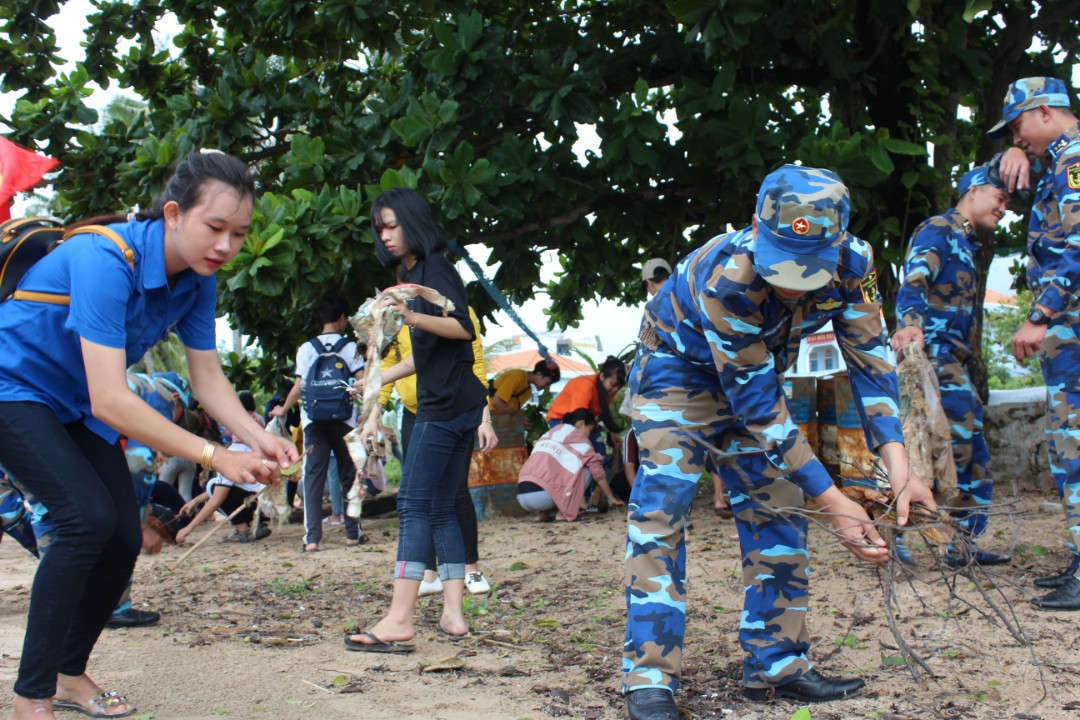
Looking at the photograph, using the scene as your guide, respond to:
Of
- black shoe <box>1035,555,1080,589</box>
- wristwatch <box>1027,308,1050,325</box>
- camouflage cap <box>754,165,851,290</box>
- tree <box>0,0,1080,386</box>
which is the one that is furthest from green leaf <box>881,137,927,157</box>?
camouflage cap <box>754,165,851,290</box>

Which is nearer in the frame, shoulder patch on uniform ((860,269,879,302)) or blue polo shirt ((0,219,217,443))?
blue polo shirt ((0,219,217,443))

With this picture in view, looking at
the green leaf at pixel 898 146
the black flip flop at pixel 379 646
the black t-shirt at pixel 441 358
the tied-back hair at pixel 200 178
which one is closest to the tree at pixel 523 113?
the green leaf at pixel 898 146

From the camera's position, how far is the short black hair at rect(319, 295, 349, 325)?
7.76 metres

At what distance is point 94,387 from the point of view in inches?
110

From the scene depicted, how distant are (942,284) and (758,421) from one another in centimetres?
271

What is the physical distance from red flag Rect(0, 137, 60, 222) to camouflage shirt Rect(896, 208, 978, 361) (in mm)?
4048

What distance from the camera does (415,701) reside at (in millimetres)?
3422

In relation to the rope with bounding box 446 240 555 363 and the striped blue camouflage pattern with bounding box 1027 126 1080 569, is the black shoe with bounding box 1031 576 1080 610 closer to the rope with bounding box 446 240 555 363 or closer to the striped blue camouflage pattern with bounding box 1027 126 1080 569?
the striped blue camouflage pattern with bounding box 1027 126 1080 569

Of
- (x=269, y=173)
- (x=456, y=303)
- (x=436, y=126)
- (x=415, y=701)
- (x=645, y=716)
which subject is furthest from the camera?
(x=269, y=173)

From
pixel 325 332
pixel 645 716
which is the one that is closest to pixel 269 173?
pixel 325 332

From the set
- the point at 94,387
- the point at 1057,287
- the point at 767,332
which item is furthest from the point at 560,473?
the point at 94,387

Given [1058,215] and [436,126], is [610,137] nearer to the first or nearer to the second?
[436,126]

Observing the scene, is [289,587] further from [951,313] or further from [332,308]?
[951,313]

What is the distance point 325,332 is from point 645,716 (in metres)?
5.50
